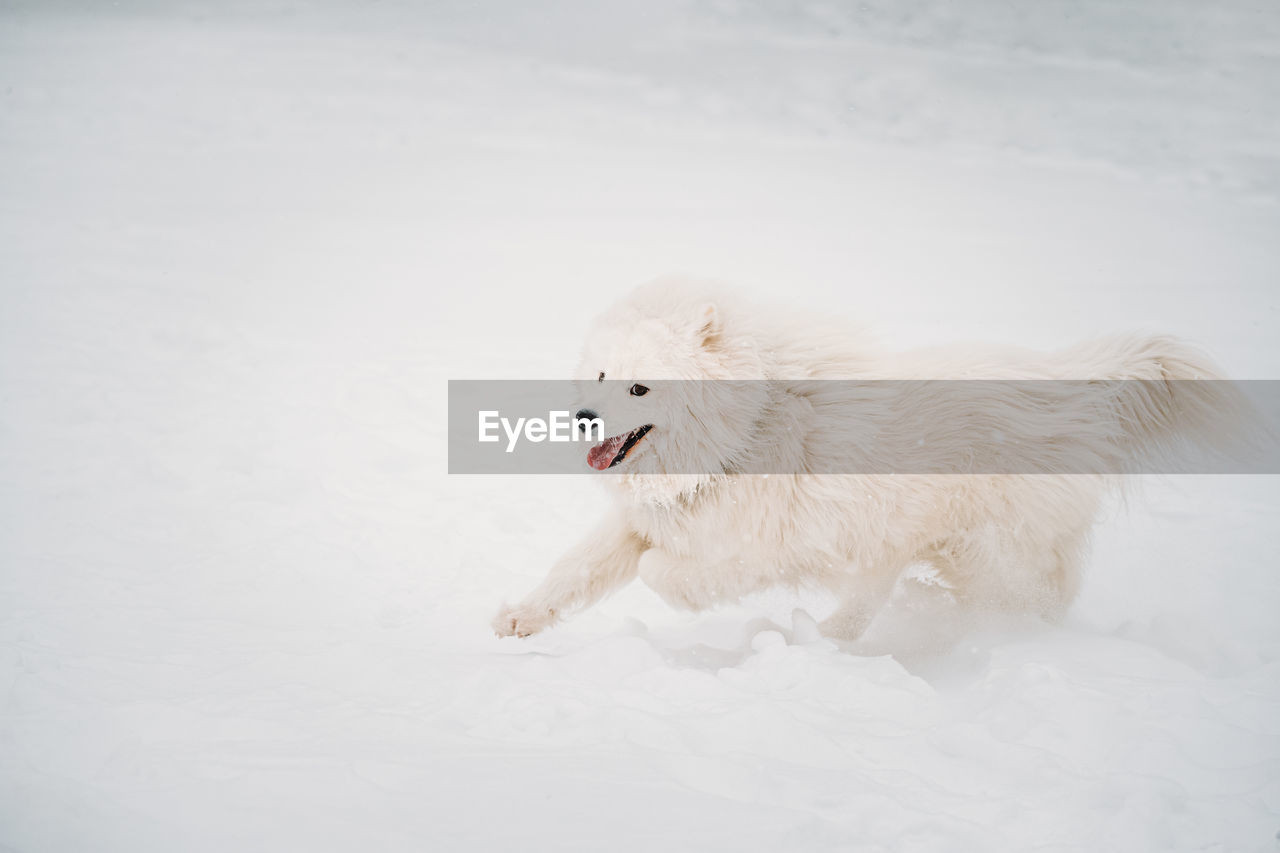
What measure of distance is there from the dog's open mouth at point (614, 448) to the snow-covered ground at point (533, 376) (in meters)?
0.71

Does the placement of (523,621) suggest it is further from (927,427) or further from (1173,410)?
(1173,410)

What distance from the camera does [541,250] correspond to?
10.8 metres

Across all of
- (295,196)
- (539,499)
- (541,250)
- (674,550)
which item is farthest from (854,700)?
(295,196)

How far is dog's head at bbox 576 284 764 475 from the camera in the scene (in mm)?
3018

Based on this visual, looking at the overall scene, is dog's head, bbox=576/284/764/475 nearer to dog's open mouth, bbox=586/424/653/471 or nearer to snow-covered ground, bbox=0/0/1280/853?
dog's open mouth, bbox=586/424/653/471

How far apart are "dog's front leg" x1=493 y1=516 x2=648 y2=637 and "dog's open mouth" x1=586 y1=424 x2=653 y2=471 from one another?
0.38 meters

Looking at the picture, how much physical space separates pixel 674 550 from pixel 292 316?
6.27 meters

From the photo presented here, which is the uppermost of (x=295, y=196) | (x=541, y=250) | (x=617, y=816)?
(x=295, y=196)

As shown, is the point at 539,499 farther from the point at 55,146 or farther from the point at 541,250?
the point at 55,146

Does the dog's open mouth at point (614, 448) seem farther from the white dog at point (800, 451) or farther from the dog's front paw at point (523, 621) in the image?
the dog's front paw at point (523, 621)

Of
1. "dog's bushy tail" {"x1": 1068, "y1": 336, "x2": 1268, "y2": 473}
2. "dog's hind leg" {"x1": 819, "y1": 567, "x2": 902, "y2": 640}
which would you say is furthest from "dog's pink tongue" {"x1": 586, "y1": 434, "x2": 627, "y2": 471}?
"dog's bushy tail" {"x1": 1068, "y1": 336, "x2": 1268, "y2": 473}

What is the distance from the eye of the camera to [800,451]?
3.13 meters

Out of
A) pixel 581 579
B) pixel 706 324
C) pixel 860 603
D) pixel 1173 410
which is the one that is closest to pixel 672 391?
pixel 706 324

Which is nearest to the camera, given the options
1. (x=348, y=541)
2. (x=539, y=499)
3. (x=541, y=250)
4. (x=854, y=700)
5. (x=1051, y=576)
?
(x=854, y=700)
